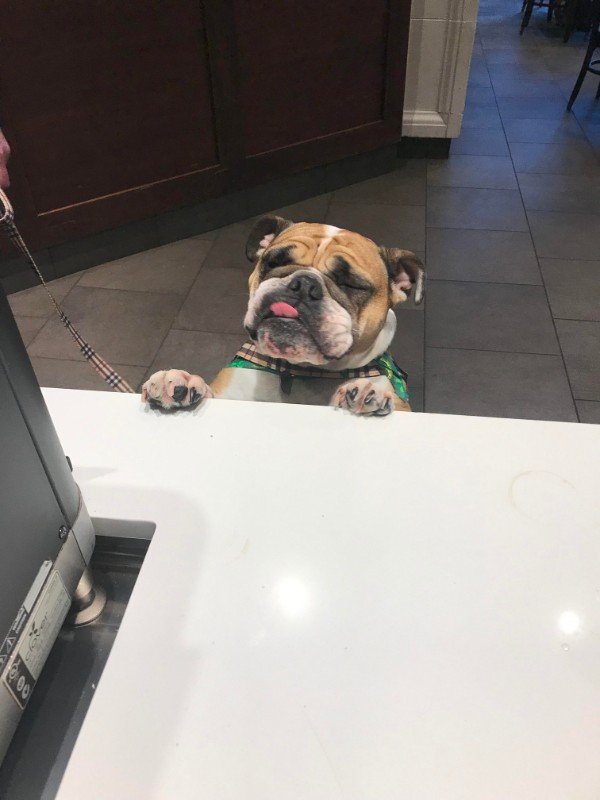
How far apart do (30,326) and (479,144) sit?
2.87m

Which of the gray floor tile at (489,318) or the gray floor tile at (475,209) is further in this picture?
the gray floor tile at (475,209)

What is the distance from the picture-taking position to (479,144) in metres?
Result: 3.68

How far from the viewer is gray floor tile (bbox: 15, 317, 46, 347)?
87.8 inches

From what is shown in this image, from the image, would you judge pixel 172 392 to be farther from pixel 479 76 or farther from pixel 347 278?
pixel 479 76

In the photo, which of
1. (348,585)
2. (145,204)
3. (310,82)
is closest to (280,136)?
(310,82)

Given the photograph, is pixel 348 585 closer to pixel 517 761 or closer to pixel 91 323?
pixel 517 761

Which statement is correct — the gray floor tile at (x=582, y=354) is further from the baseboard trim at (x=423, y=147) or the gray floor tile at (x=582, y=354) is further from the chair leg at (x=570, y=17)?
the chair leg at (x=570, y=17)

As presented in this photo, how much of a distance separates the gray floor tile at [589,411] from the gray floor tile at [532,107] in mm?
2878

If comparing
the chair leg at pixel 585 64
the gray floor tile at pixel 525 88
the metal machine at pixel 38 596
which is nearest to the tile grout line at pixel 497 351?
the metal machine at pixel 38 596

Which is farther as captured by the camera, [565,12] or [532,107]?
[565,12]

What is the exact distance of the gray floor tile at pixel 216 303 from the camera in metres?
2.28

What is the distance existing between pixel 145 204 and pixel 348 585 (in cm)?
240

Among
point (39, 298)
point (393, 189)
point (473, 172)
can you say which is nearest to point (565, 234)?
point (473, 172)

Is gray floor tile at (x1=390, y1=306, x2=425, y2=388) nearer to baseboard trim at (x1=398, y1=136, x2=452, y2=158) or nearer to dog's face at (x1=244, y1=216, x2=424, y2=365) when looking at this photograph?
dog's face at (x1=244, y1=216, x2=424, y2=365)
